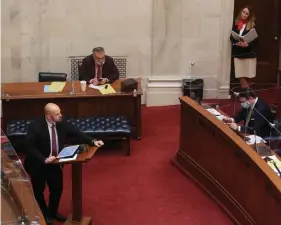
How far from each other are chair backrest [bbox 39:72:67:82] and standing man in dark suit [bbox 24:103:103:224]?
3.18 metres

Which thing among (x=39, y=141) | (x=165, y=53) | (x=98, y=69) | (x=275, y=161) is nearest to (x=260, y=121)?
(x=275, y=161)

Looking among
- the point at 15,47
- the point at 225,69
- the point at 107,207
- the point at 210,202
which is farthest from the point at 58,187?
the point at 225,69

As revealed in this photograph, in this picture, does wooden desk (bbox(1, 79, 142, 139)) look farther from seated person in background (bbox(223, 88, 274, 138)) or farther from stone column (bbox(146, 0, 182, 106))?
seated person in background (bbox(223, 88, 274, 138))

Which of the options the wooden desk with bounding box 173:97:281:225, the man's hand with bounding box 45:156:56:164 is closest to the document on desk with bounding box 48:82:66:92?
the wooden desk with bounding box 173:97:281:225

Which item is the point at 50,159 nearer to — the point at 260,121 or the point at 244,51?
the point at 260,121

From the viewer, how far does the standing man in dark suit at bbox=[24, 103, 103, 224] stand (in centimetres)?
568

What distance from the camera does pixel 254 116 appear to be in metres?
6.59

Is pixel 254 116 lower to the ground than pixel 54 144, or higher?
higher

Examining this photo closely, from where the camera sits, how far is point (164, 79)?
10117mm

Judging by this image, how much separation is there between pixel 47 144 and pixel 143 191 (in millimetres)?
1660

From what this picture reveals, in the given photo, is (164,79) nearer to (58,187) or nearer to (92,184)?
(92,184)

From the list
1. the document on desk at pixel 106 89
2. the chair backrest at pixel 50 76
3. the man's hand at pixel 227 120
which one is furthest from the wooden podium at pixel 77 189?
the chair backrest at pixel 50 76

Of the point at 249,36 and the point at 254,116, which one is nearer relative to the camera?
the point at 254,116

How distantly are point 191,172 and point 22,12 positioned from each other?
4.22m
